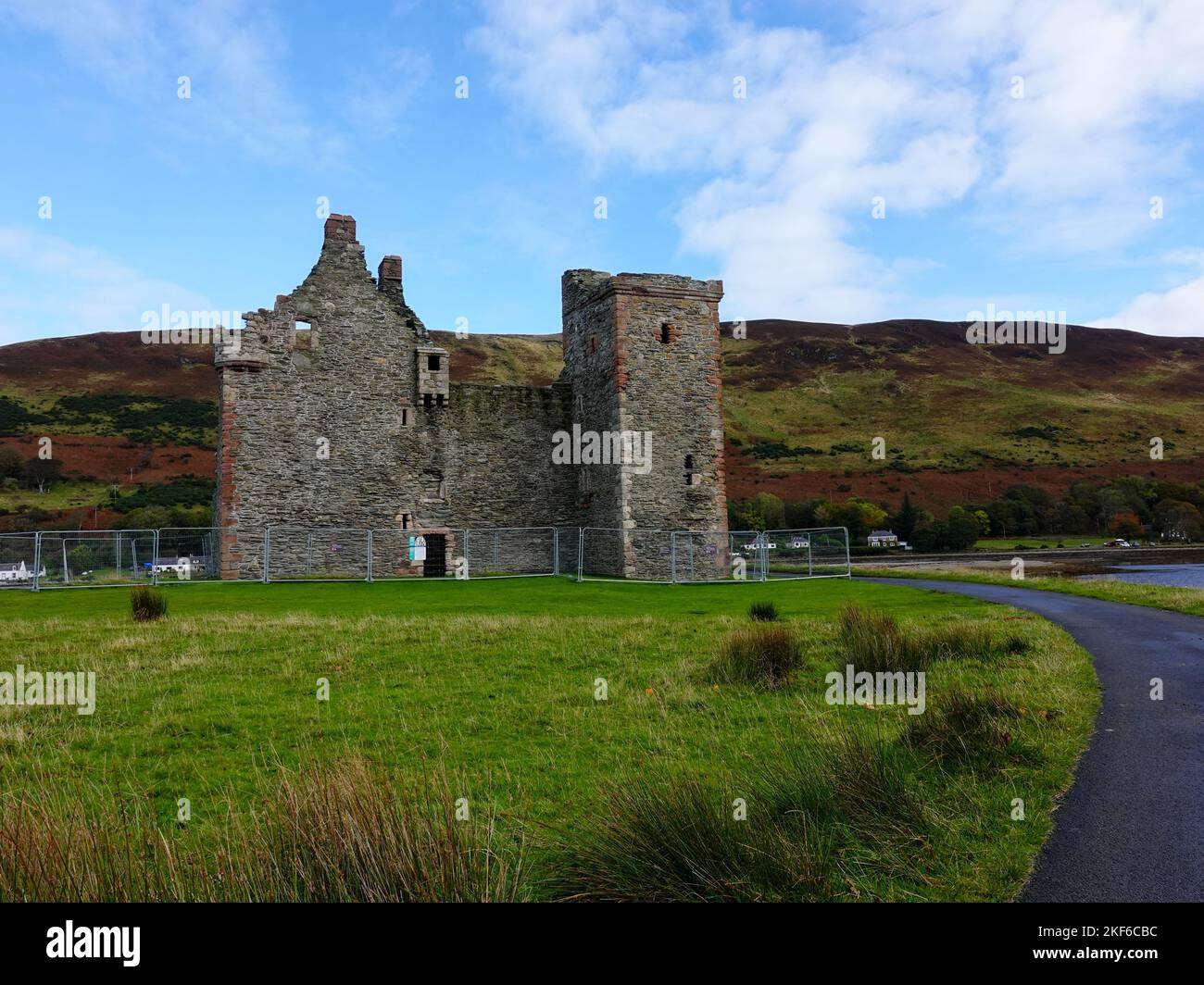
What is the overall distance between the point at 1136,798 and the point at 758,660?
550 cm

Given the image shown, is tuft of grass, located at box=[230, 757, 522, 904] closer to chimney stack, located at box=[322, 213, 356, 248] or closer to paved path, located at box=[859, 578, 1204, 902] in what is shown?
paved path, located at box=[859, 578, 1204, 902]

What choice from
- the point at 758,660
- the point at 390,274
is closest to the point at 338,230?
the point at 390,274

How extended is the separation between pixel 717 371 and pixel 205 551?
1944cm

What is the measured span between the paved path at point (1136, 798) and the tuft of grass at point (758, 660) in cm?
365

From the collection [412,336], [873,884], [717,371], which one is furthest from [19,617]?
[717,371]

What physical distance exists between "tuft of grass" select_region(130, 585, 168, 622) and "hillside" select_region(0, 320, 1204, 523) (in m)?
43.7

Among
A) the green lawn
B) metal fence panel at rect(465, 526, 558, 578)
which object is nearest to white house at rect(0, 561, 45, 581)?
metal fence panel at rect(465, 526, 558, 578)

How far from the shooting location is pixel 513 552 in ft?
111

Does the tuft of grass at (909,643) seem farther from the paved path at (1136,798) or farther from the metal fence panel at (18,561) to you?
the metal fence panel at (18,561)

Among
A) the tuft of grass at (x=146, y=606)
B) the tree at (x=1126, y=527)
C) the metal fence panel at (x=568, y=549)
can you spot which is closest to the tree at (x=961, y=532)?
the tree at (x=1126, y=527)

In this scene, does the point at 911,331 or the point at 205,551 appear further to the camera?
the point at 911,331

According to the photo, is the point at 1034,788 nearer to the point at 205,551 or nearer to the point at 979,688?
the point at 979,688
